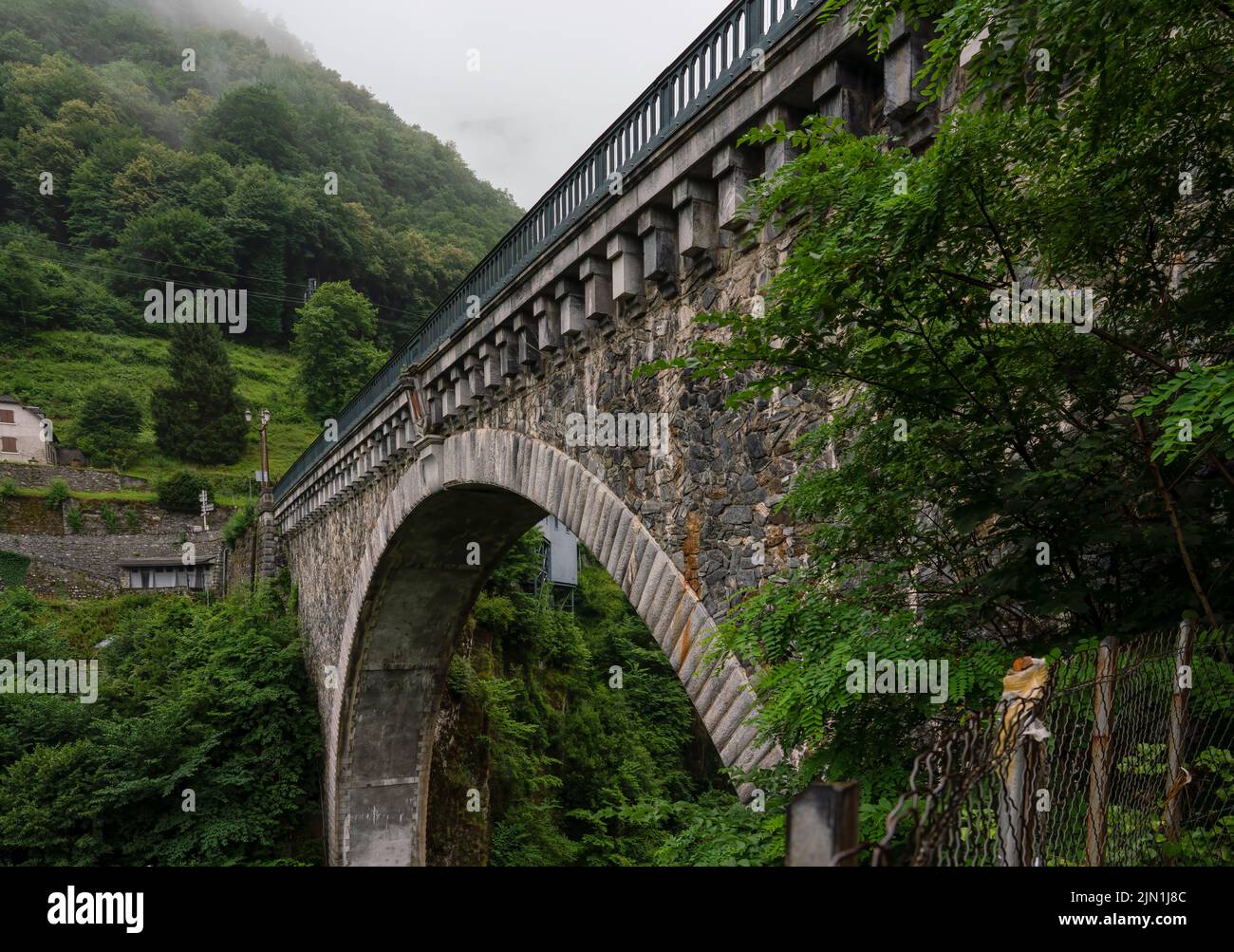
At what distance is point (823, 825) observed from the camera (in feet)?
4.47

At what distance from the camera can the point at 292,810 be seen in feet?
55.6

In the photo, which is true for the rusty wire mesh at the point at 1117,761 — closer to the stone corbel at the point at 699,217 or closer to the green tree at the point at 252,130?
the stone corbel at the point at 699,217

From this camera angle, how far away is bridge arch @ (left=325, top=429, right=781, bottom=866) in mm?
5766

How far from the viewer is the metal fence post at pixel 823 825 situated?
134cm

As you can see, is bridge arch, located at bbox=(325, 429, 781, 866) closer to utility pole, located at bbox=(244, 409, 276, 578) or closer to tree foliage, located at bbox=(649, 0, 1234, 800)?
tree foliage, located at bbox=(649, 0, 1234, 800)

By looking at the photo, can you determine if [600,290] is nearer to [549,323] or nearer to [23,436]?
[549,323]

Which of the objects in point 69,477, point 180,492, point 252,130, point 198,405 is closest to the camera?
point 69,477

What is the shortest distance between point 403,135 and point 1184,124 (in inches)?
3009

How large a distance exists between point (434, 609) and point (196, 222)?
153 ft

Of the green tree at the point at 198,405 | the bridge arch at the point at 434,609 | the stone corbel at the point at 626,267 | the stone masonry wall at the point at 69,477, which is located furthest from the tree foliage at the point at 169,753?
the green tree at the point at 198,405

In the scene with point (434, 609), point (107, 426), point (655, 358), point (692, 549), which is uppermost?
point (107, 426)

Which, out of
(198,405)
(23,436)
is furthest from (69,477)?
(198,405)
